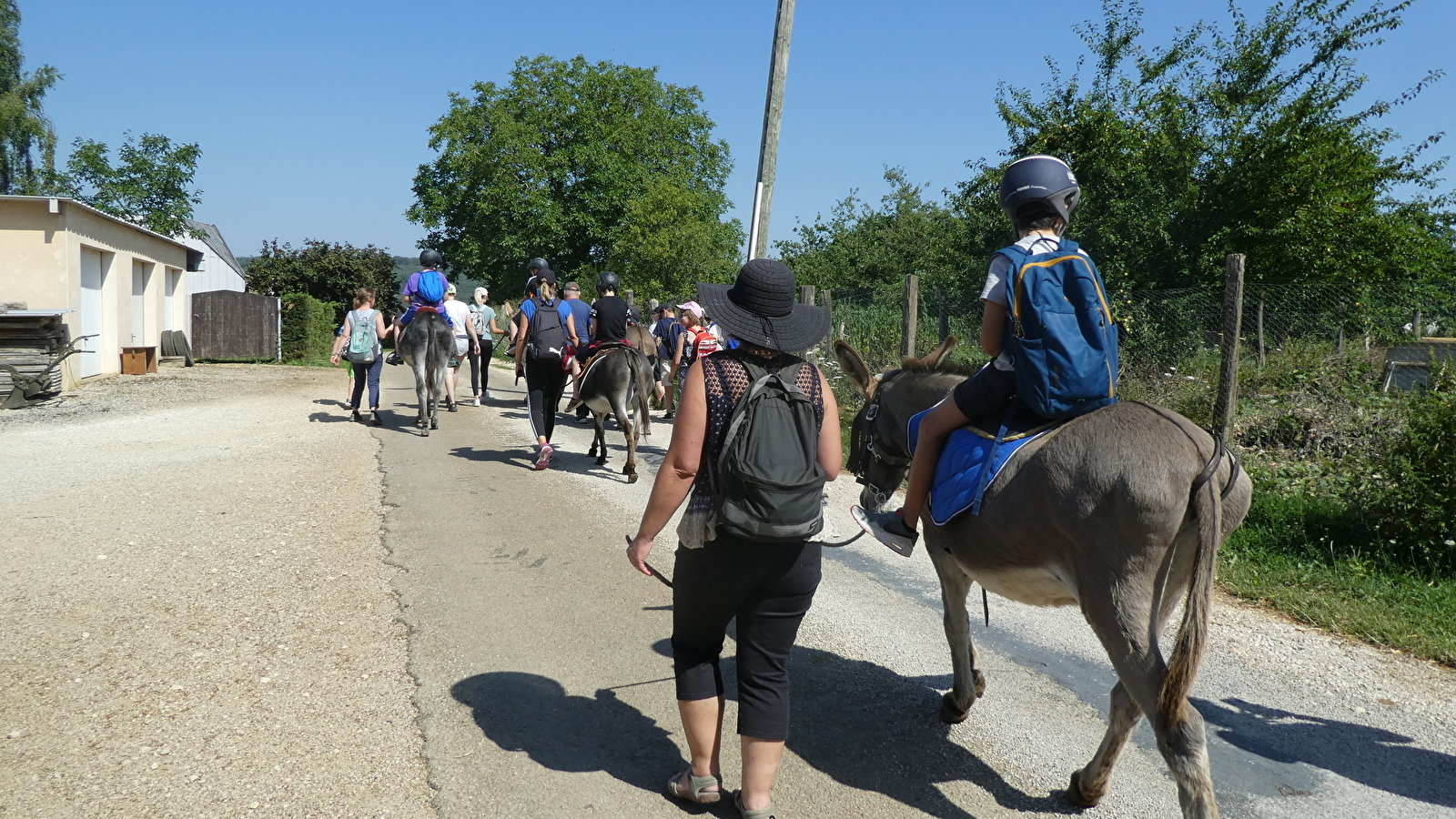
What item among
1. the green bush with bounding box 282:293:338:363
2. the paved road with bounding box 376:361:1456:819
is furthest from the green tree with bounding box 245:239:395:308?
the paved road with bounding box 376:361:1456:819

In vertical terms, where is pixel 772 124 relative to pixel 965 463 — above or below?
above

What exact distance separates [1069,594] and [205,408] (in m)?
15.4

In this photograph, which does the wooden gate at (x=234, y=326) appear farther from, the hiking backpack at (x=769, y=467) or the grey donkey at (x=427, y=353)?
the hiking backpack at (x=769, y=467)

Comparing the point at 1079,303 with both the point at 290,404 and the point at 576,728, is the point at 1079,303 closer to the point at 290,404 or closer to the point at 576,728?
the point at 576,728

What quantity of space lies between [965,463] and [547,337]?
7.26 metres

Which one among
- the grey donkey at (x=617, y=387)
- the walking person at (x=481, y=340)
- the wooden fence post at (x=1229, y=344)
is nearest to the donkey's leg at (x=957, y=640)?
the wooden fence post at (x=1229, y=344)

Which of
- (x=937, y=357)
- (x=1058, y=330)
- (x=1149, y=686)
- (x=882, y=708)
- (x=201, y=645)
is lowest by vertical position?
(x=201, y=645)

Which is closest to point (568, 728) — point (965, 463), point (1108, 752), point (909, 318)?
point (965, 463)

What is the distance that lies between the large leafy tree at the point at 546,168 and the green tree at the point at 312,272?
17.2 ft

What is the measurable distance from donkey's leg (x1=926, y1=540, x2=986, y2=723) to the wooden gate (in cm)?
2667

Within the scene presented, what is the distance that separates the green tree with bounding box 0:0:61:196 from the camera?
33.4 meters

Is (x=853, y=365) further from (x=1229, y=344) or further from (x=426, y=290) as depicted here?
(x=426, y=290)

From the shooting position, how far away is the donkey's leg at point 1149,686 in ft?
9.04

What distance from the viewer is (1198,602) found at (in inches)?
113
